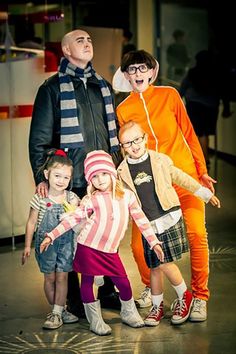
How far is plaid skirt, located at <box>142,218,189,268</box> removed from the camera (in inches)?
232

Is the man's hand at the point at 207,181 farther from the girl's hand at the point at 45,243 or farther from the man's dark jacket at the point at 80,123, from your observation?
the girl's hand at the point at 45,243

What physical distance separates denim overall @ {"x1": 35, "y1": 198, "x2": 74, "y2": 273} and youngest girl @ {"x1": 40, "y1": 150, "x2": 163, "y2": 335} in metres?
0.11

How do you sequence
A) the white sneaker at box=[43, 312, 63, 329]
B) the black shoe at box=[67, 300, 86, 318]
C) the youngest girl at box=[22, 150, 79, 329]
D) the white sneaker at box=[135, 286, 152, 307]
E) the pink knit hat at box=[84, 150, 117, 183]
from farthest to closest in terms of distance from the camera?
the white sneaker at box=[135, 286, 152, 307]
the black shoe at box=[67, 300, 86, 318]
the white sneaker at box=[43, 312, 63, 329]
the youngest girl at box=[22, 150, 79, 329]
the pink knit hat at box=[84, 150, 117, 183]

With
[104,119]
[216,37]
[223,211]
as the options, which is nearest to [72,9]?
[216,37]

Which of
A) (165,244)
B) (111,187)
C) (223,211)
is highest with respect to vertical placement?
(111,187)

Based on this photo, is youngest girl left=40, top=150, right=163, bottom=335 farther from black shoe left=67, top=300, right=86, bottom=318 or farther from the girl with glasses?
black shoe left=67, top=300, right=86, bottom=318

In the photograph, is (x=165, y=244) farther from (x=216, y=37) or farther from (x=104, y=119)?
(x=216, y=37)

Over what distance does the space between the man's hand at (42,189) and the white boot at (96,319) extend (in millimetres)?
705

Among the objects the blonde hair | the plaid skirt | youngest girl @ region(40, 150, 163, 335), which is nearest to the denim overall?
youngest girl @ region(40, 150, 163, 335)

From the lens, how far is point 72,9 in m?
16.3

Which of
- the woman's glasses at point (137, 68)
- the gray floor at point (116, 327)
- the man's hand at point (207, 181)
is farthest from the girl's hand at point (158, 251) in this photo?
the woman's glasses at point (137, 68)

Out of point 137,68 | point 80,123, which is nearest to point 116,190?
point 80,123

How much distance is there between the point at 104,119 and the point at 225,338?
155cm

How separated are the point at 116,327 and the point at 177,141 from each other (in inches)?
47.8
